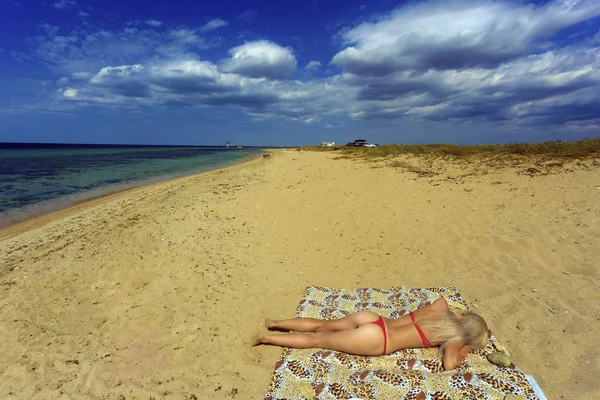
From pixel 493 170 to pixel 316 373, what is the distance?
11.5 meters

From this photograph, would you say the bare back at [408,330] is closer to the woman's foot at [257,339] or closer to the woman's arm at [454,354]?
the woman's arm at [454,354]

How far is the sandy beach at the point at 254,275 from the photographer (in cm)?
374

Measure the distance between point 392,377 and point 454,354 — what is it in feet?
2.45

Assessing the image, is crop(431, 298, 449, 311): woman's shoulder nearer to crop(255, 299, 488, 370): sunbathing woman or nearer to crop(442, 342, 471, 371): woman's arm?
crop(255, 299, 488, 370): sunbathing woman

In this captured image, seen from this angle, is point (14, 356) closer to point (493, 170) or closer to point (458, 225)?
point (458, 225)

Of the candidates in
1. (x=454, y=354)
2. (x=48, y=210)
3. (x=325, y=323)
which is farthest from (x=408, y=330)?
(x=48, y=210)

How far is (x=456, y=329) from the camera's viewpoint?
3.64m

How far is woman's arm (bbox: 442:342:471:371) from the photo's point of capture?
336cm

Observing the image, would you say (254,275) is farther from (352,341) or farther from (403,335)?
(403,335)

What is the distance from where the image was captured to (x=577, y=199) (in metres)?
8.09

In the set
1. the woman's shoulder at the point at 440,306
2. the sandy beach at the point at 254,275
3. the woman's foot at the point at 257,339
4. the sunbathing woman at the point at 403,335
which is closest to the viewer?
the sunbathing woman at the point at 403,335

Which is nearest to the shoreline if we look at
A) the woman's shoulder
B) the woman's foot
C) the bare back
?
the woman's foot

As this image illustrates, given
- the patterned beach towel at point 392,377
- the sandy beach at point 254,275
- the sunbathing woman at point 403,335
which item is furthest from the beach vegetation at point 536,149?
the patterned beach towel at point 392,377

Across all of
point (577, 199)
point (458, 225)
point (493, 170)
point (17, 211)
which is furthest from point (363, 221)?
point (17, 211)
